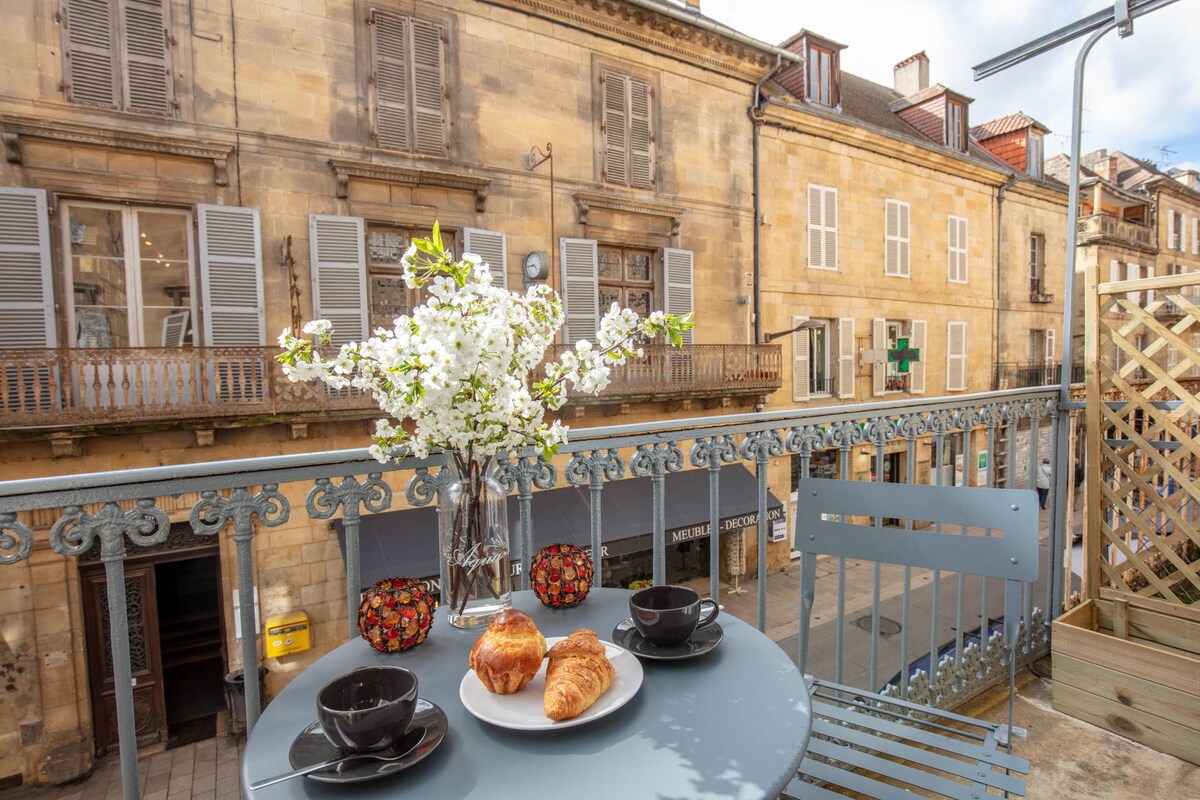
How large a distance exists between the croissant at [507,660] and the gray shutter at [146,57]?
8.95 m

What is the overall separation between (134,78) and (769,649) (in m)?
9.49

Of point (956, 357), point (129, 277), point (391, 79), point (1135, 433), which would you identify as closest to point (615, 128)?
point (391, 79)

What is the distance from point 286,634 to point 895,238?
48.8 ft

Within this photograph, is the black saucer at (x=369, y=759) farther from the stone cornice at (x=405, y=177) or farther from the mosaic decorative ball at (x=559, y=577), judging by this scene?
the stone cornice at (x=405, y=177)

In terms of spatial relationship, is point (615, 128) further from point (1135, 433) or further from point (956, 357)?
point (956, 357)

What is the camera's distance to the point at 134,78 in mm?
7340

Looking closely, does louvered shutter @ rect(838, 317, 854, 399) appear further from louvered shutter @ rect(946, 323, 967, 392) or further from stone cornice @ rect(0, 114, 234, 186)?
stone cornice @ rect(0, 114, 234, 186)

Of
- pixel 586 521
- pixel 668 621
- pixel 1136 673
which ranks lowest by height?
pixel 586 521

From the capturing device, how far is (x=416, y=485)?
193cm

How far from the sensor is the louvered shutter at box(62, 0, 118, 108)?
707cm

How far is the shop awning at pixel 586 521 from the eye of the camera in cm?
793

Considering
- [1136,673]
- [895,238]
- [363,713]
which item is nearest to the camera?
[363,713]

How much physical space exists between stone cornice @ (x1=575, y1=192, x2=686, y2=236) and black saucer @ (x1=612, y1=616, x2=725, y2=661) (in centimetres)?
960

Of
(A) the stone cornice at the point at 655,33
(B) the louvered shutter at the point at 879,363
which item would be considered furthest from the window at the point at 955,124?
(A) the stone cornice at the point at 655,33
